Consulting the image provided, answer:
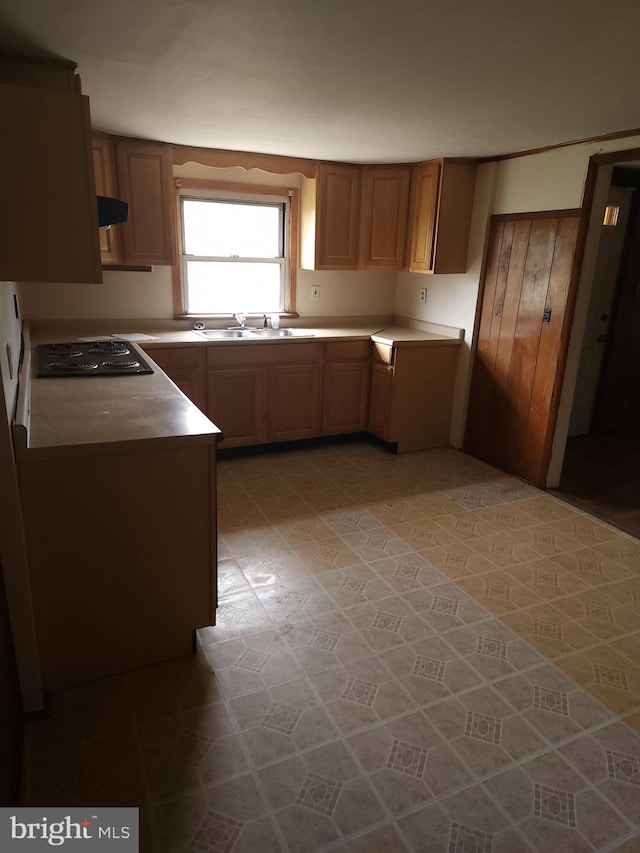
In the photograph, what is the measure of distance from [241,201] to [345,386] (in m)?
1.65

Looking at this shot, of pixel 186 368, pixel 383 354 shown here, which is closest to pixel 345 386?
pixel 383 354

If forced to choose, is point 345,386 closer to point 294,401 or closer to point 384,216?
point 294,401

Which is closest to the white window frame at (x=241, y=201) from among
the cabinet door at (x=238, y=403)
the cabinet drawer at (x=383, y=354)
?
A: the cabinet door at (x=238, y=403)

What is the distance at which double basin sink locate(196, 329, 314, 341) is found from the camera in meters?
4.04

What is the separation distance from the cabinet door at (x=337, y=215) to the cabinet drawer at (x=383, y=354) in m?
0.72

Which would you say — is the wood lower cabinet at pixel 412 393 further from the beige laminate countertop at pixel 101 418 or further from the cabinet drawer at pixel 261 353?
the beige laminate countertop at pixel 101 418

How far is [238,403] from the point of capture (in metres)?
3.95

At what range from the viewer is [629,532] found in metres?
3.16

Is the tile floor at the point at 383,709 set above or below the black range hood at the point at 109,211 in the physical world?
below

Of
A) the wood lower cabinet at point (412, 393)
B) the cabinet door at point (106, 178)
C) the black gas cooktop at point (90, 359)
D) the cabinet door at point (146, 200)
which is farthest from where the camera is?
the wood lower cabinet at point (412, 393)

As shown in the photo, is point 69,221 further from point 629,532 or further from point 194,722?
point 629,532

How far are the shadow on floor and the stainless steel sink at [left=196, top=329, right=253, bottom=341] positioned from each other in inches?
97.7

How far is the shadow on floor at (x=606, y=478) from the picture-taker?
3410 millimetres

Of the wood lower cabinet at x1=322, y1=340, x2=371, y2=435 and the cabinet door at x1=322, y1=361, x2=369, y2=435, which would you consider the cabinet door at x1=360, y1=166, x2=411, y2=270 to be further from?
the cabinet door at x1=322, y1=361, x2=369, y2=435
